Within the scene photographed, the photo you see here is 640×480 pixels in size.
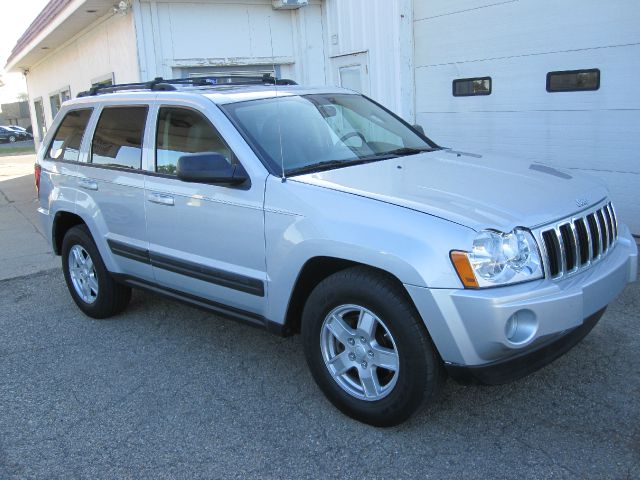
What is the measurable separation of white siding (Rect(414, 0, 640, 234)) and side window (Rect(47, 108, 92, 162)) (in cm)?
443

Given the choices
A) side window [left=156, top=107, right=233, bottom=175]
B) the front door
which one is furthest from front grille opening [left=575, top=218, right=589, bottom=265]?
side window [left=156, top=107, right=233, bottom=175]

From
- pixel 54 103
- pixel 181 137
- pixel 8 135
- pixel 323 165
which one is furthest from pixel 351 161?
pixel 8 135

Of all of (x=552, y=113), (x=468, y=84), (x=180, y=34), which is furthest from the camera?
(x=180, y=34)

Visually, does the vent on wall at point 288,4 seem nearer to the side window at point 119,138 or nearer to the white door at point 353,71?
the white door at point 353,71

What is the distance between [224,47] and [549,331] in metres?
7.35

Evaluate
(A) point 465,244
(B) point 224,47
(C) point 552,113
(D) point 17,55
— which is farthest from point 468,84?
(D) point 17,55

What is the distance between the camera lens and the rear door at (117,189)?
14.4 feet

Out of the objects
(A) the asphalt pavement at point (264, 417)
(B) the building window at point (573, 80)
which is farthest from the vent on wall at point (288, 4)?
(A) the asphalt pavement at point (264, 417)

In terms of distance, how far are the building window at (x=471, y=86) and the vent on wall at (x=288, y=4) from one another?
2.77 metres

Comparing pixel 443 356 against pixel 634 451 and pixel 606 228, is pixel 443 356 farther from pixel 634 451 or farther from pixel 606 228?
pixel 606 228

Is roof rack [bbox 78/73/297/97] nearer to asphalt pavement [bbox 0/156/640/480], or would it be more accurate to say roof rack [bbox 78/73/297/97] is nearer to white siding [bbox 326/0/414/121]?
asphalt pavement [bbox 0/156/640/480]

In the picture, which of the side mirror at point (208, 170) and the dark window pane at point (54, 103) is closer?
the side mirror at point (208, 170)

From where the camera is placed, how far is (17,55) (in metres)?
15.4

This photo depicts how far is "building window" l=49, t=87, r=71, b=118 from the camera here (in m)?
13.3
